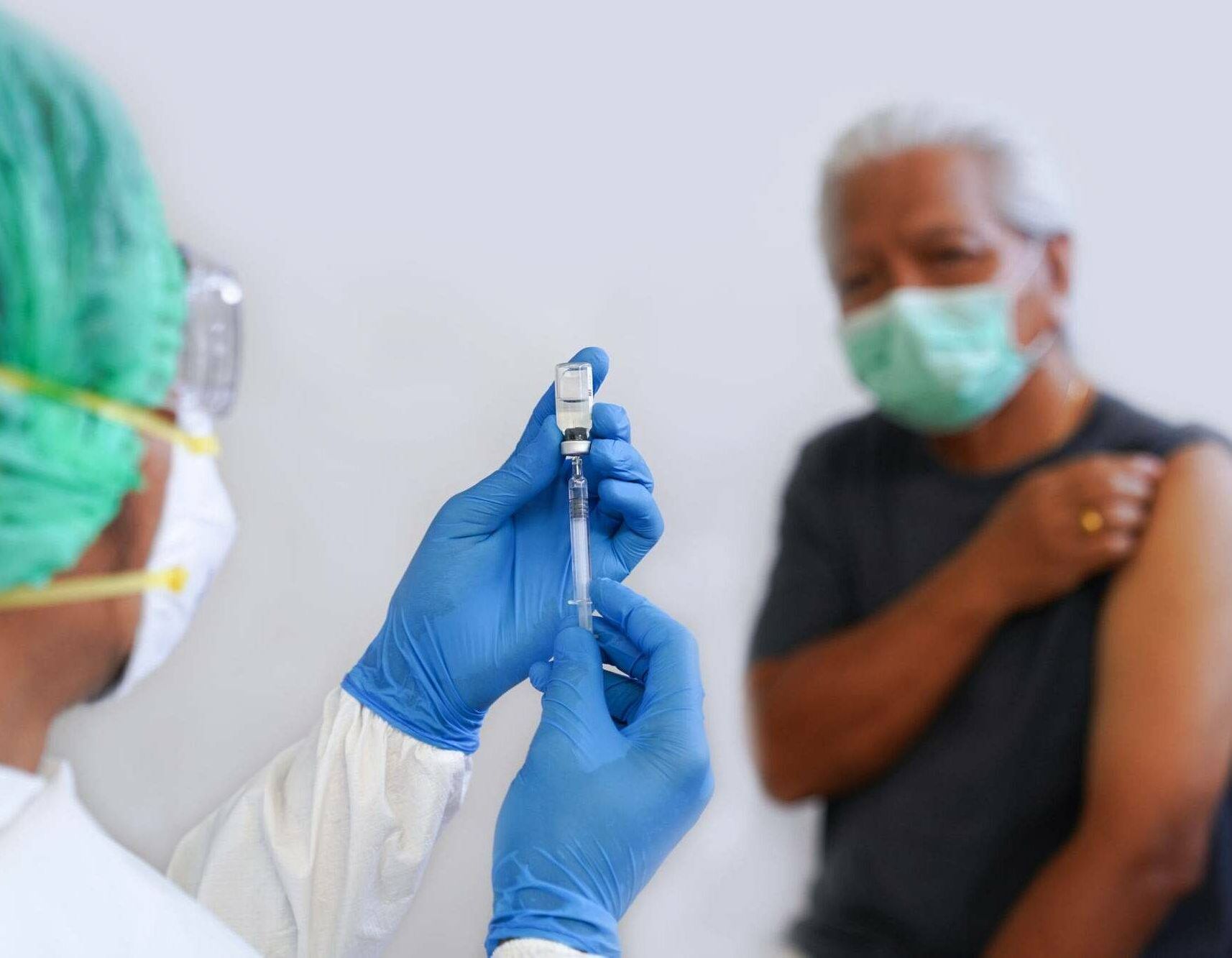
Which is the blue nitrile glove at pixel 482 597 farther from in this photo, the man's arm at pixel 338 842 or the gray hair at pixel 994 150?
the gray hair at pixel 994 150

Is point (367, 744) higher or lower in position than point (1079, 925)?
higher

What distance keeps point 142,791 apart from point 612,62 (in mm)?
1090

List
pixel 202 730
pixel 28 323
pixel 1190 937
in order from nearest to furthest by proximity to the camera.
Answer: pixel 28 323 → pixel 1190 937 → pixel 202 730

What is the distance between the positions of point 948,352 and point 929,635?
26 cm

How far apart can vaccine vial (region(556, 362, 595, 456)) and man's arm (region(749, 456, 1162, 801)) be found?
0.26 m

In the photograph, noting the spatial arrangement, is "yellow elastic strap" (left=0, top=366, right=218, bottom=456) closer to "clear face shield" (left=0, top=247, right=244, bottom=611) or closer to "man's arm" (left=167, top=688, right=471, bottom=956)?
"clear face shield" (left=0, top=247, right=244, bottom=611)

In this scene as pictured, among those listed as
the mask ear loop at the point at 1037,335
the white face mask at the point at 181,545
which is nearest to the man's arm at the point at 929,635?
the mask ear loop at the point at 1037,335

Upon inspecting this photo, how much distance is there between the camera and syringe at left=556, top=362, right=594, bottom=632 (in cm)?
116

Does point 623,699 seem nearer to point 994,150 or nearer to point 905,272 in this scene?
point 905,272

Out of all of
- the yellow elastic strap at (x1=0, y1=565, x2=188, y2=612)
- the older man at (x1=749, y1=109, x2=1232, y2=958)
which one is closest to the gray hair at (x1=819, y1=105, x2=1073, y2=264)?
the older man at (x1=749, y1=109, x2=1232, y2=958)

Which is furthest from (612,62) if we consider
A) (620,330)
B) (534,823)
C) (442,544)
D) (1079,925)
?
(1079,925)

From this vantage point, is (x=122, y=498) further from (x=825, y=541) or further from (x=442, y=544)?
(x=825, y=541)

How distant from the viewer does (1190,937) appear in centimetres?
95

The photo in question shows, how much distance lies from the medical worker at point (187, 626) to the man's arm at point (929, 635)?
13 centimetres
